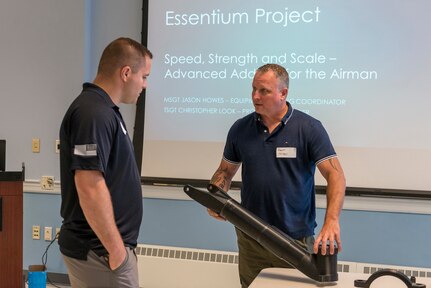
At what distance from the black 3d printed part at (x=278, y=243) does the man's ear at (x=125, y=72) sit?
1.69ft

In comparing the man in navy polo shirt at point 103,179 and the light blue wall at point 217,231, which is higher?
the man in navy polo shirt at point 103,179

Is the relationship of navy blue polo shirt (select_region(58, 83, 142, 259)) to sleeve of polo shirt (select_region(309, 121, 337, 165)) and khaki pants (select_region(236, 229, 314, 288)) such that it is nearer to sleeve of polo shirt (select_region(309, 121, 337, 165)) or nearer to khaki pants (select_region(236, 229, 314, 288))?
khaki pants (select_region(236, 229, 314, 288))

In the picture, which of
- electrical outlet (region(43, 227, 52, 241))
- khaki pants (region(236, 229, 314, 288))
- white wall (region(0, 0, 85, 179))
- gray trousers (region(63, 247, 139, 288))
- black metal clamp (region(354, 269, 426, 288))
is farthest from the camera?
electrical outlet (region(43, 227, 52, 241))

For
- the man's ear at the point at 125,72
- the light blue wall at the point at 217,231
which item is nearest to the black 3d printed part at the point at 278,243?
the man's ear at the point at 125,72

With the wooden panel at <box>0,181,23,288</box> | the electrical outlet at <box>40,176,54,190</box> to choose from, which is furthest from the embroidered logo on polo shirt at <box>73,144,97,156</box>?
the electrical outlet at <box>40,176,54,190</box>

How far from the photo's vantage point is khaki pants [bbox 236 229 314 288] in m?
2.47

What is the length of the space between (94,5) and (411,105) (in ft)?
7.63

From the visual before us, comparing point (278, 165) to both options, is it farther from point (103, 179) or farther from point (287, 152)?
point (103, 179)

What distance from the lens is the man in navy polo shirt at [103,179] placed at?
6.17ft

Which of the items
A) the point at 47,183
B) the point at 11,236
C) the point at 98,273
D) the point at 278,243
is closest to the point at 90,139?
the point at 98,273

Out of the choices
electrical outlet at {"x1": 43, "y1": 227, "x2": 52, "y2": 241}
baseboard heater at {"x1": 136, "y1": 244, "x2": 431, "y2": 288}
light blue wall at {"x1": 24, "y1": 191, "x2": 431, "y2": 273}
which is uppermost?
light blue wall at {"x1": 24, "y1": 191, "x2": 431, "y2": 273}

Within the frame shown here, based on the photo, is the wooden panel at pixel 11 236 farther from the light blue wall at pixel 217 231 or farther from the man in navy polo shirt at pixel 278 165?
the man in navy polo shirt at pixel 278 165

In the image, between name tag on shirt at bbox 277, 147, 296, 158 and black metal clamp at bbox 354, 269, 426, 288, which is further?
name tag on shirt at bbox 277, 147, 296, 158

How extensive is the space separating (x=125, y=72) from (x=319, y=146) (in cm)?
95
